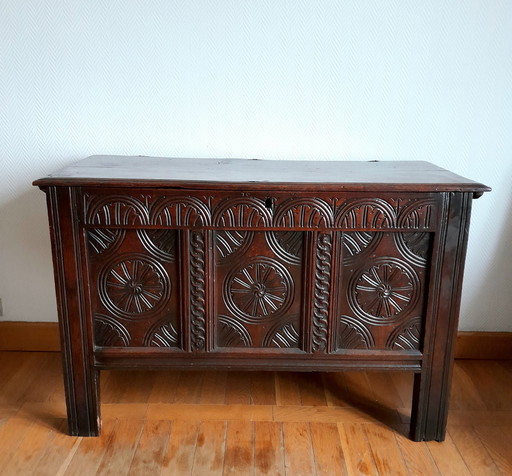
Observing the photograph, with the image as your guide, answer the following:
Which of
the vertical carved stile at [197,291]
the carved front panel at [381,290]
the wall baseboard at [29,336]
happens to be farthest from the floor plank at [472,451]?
the wall baseboard at [29,336]

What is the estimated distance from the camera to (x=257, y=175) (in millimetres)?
1450

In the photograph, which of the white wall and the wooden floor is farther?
the white wall

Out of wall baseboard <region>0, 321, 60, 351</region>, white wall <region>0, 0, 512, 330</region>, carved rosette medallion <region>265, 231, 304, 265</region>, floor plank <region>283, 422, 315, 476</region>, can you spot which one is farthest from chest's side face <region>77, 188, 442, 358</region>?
wall baseboard <region>0, 321, 60, 351</region>

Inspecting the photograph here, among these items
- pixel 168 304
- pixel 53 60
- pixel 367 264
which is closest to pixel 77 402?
pixel 168 304

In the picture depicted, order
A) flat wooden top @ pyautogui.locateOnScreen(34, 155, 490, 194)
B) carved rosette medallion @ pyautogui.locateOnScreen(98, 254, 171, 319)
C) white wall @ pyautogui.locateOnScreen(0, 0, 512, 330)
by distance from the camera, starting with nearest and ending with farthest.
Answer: flat wooden top @ pyautogui.locateOnScreen(34, 155, 490, 194) → carved rosette medallion @ pyautogui.locateOnScreen(98, 254, 171, 319) → white wall @ pyautogui.locateOnScreen(0, 0, 512, 330)

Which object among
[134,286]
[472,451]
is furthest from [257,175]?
[472,451]

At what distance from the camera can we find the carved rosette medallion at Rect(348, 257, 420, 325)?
4.74ft

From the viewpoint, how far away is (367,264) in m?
1.44

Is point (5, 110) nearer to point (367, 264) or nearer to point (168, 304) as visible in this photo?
point (168, 304)

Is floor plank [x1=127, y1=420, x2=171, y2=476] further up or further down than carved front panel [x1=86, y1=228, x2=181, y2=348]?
further down

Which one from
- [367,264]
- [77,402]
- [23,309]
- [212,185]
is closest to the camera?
[212,185]

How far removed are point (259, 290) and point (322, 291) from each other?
0.18m

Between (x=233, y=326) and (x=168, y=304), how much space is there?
0.65 ft

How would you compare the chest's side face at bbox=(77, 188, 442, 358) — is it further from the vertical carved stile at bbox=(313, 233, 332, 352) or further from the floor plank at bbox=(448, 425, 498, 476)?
the floor plank at bbox=(448, 425, 498, 476)
